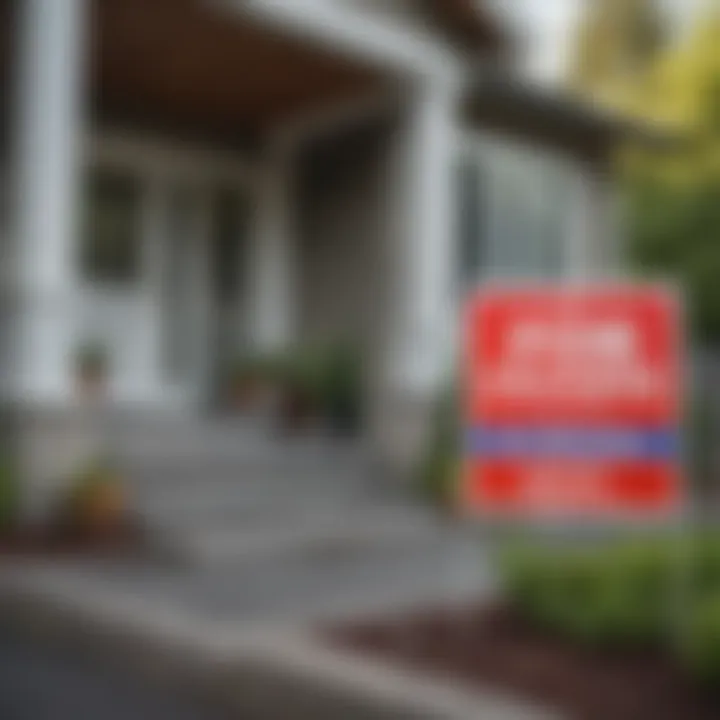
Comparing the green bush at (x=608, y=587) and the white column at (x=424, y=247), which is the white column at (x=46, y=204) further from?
the green bush at (x=608, y=587)

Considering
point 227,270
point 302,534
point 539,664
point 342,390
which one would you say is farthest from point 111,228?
point 539,664

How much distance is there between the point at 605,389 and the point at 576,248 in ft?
34.7

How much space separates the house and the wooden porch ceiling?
0.03 meters

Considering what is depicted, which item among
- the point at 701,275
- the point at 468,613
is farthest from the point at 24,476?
the point at 701,275

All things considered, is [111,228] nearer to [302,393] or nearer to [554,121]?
[302,393]

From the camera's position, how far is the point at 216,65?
10633 mm

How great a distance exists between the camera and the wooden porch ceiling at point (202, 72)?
9.48 metres

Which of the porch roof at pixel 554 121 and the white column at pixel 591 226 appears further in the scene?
the white column at pixel 591 226

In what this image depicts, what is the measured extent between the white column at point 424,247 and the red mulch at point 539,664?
551cm

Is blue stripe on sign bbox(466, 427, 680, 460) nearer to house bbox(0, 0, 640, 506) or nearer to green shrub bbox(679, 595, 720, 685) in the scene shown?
green shrub bbox(679, 595, 720, 685)

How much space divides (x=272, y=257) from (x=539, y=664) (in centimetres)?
869

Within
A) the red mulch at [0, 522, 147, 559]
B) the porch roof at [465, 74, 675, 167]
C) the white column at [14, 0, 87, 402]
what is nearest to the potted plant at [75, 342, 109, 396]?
the white column at [14, 0, 87, 402]

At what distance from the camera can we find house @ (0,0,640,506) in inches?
395

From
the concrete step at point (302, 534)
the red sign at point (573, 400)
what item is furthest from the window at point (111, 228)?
the red sign at point (573, 400)
